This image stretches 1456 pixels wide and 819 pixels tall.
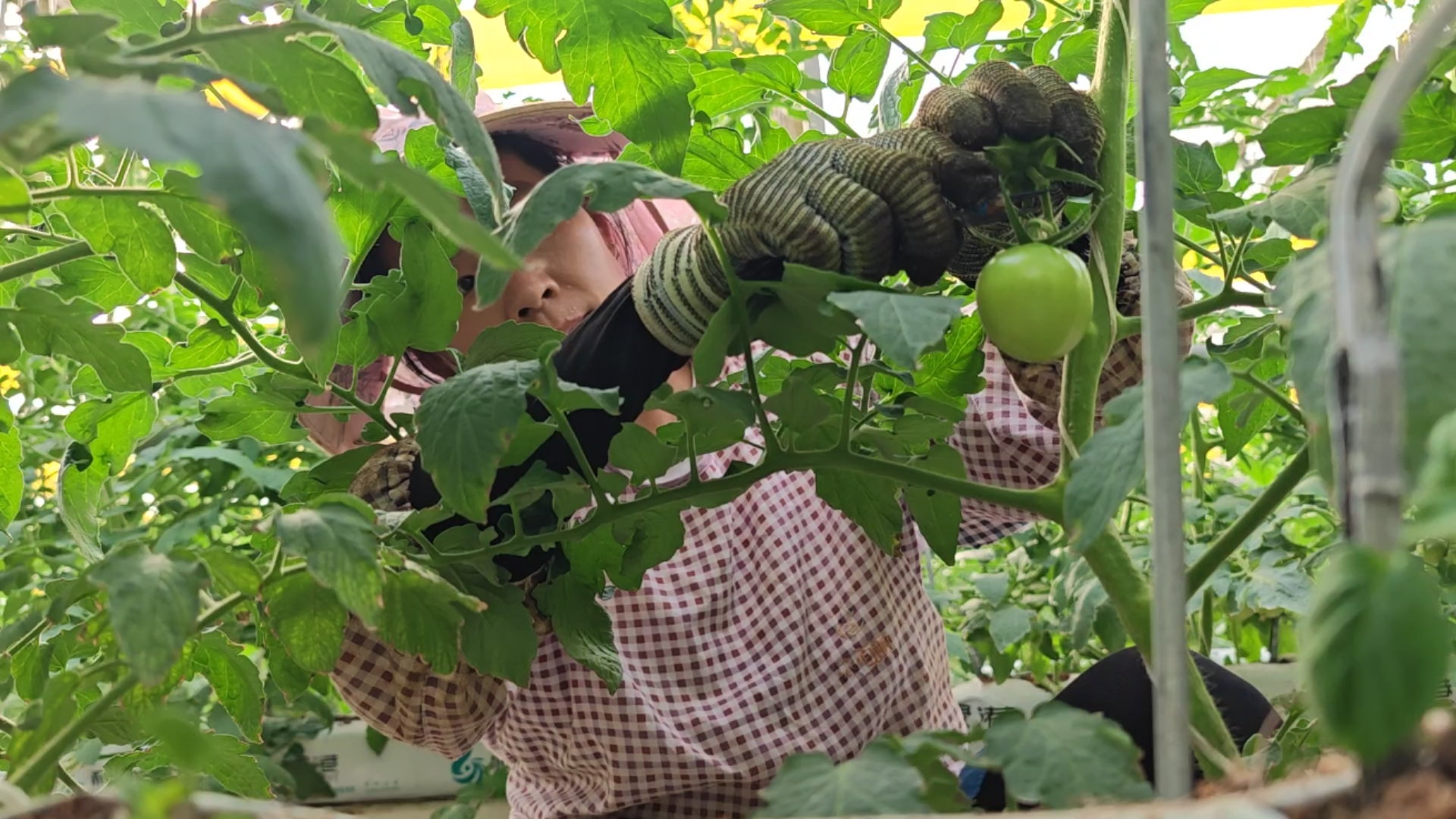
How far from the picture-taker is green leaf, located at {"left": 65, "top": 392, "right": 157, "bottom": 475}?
0.77 metres

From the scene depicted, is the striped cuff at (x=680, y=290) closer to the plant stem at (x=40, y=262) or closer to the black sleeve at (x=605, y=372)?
the black sleeve at (x=605, y=372)

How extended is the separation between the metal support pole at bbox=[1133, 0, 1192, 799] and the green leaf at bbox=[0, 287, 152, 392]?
505mm

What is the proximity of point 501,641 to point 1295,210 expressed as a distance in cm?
43

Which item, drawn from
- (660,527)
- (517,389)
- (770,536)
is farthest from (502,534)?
(770,536)

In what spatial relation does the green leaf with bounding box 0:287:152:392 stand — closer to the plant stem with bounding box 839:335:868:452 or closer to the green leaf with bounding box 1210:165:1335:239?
the plant stem with bounding box 839:335:868:452

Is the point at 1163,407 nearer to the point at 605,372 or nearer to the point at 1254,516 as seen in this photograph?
the point at 1254,516

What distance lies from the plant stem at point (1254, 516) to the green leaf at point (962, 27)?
343 mm

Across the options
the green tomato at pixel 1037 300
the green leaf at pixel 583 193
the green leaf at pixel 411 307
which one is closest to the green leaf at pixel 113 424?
the green leaf at pixel 411 307

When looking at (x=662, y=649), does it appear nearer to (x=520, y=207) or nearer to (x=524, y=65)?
(x=520, y=207)

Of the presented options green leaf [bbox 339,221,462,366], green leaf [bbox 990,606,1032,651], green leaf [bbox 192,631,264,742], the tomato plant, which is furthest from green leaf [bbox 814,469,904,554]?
green leaf [bbox 990,606,1032,651]

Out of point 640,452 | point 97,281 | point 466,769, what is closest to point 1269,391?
point 640,452

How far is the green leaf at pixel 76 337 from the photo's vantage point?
569 mm

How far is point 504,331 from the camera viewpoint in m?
0.64

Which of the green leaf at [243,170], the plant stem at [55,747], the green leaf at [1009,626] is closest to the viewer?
the green leaf at [243,170]
